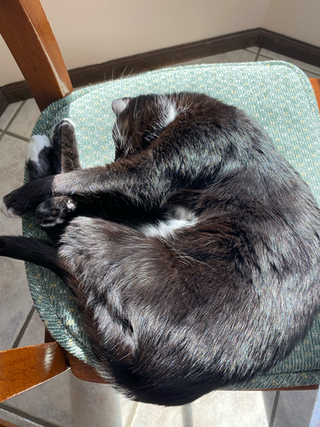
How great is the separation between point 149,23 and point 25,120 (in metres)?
0.73

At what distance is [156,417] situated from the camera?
3.49 ft

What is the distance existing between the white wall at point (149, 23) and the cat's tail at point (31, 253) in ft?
3.26

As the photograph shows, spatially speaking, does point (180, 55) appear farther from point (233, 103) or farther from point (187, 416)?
point (187, 416)

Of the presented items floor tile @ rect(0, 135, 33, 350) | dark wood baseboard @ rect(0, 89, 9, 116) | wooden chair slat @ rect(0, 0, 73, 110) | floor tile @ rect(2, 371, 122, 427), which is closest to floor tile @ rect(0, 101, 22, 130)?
dark wood baseboard @ rect(0, 89, 9, 116)

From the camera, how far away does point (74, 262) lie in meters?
0.67

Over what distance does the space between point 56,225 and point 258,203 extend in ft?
1.56

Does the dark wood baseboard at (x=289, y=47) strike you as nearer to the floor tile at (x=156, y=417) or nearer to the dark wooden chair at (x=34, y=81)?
the dark wooden chair at (x=34, y=81)

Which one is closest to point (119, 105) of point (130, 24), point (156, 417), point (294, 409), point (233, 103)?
point (233, 103)

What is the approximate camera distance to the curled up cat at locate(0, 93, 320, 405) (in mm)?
592

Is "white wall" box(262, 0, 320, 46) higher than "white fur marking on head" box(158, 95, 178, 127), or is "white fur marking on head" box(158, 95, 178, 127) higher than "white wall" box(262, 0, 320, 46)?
"white fur marking on head" box(158, 95, 178, 127)

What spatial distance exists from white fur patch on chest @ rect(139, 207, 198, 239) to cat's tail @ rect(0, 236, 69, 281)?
24 cm

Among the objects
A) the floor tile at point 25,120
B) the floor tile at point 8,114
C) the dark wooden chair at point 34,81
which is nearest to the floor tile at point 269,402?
the dark wooden chair at point 34,81

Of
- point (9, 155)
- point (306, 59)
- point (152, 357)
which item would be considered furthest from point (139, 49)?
point (152, 357)

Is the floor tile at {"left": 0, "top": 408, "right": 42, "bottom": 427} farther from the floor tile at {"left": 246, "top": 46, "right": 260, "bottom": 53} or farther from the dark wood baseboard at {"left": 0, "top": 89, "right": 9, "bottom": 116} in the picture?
the floor tile at {"left": 246, "top": 46, "right": 260, "bottom": 53}
